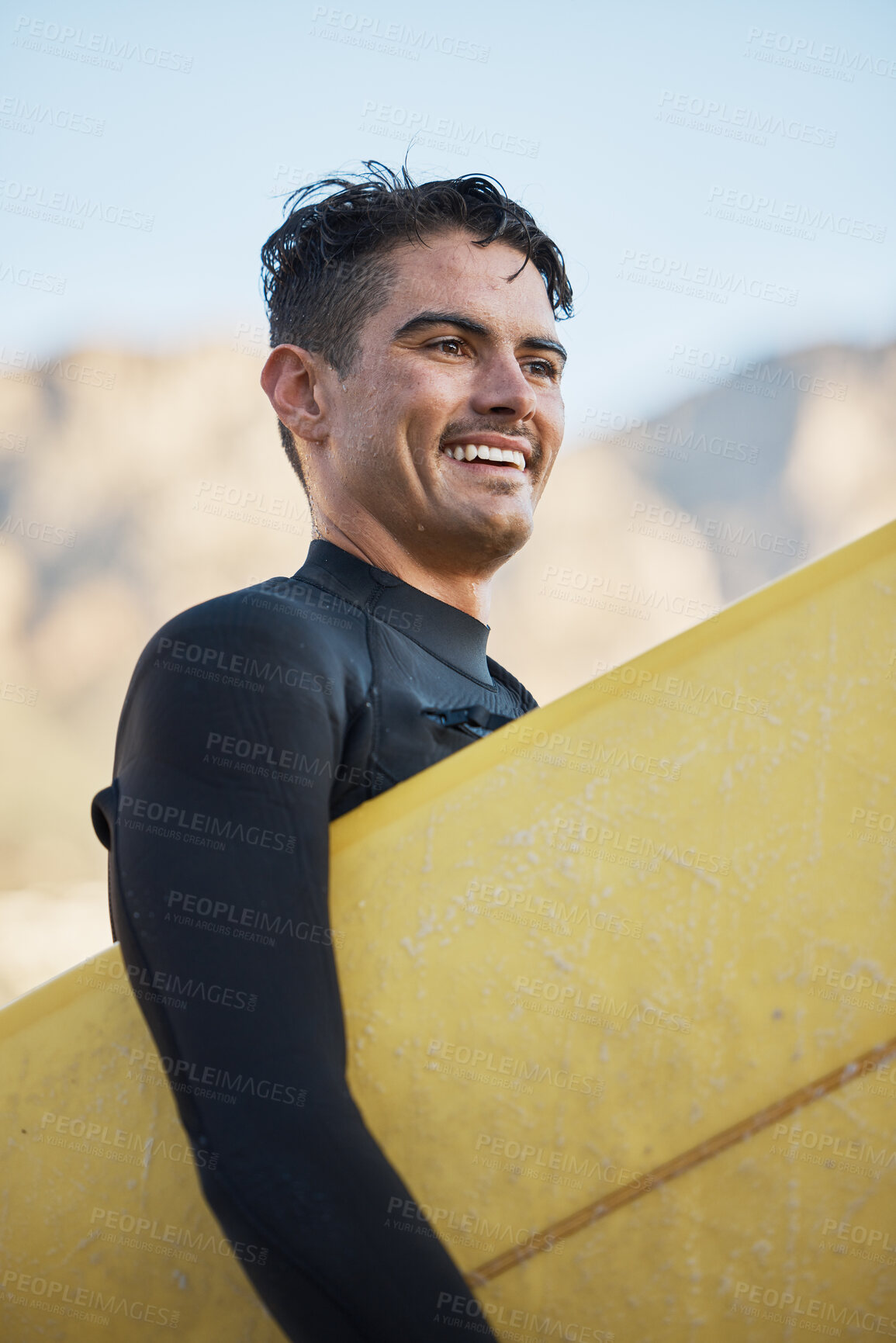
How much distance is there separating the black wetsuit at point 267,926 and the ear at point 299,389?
0.42 metres

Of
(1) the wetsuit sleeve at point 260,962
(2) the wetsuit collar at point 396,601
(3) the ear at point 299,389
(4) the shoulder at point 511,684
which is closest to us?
(1) the wetsuit sleeve at point 260,962

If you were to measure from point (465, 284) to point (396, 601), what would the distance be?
423 millimetres

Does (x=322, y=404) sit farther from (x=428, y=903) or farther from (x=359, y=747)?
(x=428, y=903)

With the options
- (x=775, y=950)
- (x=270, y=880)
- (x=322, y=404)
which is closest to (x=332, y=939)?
(x=270, y=880)

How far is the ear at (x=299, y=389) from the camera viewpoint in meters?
1.35

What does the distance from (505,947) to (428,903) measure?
0.27 ft

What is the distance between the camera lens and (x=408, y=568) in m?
1.32

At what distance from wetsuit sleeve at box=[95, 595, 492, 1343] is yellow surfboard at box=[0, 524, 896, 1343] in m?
0.09
